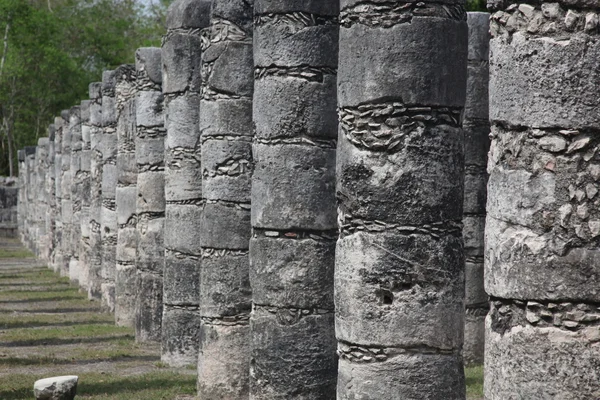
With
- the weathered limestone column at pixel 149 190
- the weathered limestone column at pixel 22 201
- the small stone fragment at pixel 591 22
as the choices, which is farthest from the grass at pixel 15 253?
the small stone fragment at pixel 591 22

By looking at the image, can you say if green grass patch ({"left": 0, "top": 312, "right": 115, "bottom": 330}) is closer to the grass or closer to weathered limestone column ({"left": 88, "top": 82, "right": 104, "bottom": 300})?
weathered limestone column ({"left": 88, "top": 82, "right": 104, "bottom": 300})

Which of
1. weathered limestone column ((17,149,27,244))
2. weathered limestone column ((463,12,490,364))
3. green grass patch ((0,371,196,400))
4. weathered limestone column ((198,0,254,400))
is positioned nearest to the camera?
weathered limestone column ((198,0,254,400))

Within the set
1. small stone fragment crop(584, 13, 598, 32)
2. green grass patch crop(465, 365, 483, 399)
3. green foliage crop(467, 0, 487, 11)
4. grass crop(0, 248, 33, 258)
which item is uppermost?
green foliage crop(467, 0, 487, 11)

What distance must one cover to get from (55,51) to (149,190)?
35.4m

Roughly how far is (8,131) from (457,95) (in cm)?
4446

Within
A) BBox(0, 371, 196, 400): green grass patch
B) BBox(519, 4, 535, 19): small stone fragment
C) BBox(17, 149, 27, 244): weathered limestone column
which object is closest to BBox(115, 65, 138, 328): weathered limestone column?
BBox(0, 371, 196, 400): green grass patch

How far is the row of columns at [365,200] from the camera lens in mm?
5656

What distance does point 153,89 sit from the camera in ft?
52.1

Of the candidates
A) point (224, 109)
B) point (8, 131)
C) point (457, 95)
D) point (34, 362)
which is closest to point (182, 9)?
point (224, 109)

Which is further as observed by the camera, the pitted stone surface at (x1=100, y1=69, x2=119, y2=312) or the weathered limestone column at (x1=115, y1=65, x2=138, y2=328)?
the pitted stone surface at (x1=100, y1=69, x2=119, y2=312)

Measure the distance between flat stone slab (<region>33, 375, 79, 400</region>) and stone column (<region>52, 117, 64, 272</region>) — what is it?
1767 cm

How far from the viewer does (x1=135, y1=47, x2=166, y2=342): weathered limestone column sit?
15.4 meters

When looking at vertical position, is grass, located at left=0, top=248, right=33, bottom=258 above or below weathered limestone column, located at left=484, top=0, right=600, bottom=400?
below

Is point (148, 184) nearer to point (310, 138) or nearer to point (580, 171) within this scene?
point (310, 138)
